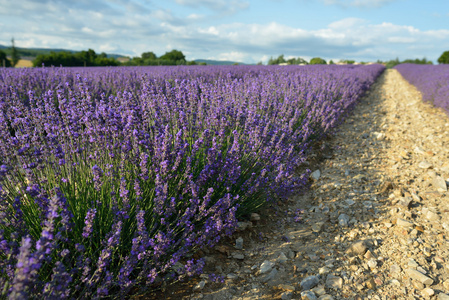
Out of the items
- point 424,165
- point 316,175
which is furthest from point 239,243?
point 424,165

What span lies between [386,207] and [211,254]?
2.24 meters

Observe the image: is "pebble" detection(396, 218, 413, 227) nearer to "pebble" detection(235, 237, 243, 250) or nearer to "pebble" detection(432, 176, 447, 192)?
"pebble" detection(432, 176, 447, 192)

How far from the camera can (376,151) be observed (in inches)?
197

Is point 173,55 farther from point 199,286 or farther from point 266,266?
point 199,286

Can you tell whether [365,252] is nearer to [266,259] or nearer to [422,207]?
[266,259]

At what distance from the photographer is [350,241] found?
2.71 metres

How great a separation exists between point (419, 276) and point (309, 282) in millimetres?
901

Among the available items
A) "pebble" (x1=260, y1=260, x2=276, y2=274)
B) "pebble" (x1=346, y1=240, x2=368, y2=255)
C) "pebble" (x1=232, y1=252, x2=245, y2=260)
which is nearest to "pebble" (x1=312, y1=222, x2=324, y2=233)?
"pebble" (x1=346, y1=240, x2=368, y2=255)

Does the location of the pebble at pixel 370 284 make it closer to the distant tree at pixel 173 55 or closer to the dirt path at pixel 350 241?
the dirt path at pixel 350 241

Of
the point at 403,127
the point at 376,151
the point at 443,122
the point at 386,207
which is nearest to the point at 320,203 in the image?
the point at 386,207

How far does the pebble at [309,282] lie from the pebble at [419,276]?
78cm

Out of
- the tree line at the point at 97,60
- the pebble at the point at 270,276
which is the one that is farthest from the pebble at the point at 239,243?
the tree line at the point at 97,60

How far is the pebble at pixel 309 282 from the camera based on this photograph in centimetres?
212

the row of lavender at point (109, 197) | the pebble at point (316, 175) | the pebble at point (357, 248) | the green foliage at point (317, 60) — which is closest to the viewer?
the row of lavender at point (109, 197)
